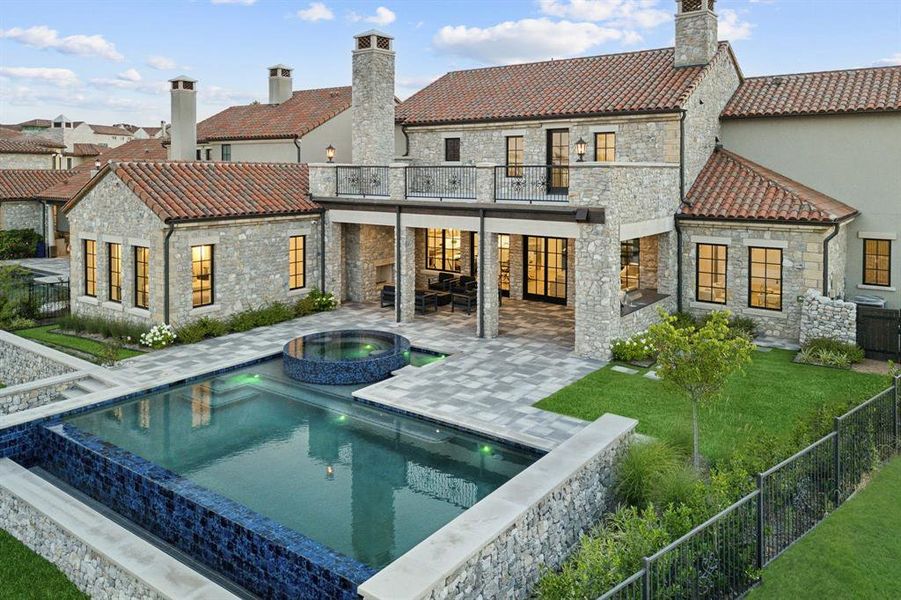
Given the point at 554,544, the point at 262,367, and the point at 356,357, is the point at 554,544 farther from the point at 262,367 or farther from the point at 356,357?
the point at 262,367

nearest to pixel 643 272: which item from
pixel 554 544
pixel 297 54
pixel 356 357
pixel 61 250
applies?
pixel 356 357

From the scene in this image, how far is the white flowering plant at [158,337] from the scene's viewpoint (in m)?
18.0

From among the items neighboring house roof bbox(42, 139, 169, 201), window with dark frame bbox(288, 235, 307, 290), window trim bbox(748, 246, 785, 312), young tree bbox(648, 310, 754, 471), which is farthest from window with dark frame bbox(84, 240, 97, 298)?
window trim bbox(748, 246, 785, 312)

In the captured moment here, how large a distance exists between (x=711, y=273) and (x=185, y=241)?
14754mm

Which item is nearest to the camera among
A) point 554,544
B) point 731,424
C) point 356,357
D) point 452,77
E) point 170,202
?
point 554,544

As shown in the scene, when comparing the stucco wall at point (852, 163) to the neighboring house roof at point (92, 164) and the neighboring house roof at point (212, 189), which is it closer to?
the neighboring house roof at point (212, 189)

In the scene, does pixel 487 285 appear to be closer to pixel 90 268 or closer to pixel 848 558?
pixel 848 558

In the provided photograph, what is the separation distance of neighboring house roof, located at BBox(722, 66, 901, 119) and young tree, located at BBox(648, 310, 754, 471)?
40.4 ft

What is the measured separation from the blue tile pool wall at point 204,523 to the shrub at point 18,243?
87.6 ft

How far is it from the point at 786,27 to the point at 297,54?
2302 centimetres

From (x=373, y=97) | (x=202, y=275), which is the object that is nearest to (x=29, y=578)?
(x=202, y=275)

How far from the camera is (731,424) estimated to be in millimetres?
12641

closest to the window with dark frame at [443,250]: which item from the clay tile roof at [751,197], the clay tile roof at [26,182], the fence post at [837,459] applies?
the clay tile roof at [751,197]

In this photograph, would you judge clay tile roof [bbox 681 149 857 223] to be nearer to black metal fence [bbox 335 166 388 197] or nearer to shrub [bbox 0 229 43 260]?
black metal fence [bbox 335 166 388 197]
